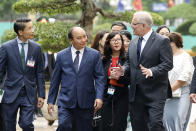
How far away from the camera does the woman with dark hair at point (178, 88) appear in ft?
32.0

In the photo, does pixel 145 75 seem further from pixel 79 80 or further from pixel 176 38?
pixel 176 38

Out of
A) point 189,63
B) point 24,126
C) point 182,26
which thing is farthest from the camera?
point 182,26

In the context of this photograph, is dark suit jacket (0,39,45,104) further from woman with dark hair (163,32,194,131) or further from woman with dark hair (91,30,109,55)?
woman with dark hair (163,32,194,131)

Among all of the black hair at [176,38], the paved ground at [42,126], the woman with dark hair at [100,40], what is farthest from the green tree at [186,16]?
the woman with dark hair at [100,40]

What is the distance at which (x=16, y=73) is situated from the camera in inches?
331

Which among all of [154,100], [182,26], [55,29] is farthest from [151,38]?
[182,26]

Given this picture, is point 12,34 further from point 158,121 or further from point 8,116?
point 158,121

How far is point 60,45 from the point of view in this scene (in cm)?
1295

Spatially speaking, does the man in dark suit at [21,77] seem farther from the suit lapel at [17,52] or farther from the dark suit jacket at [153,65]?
the dark suit jacket at [153,65]

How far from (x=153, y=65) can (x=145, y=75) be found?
0.60 ft

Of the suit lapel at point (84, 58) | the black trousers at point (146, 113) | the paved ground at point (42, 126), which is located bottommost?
the paved ground at point (42, 126)

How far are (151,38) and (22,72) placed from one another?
1957 millimetres

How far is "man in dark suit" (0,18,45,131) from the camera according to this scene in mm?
8414

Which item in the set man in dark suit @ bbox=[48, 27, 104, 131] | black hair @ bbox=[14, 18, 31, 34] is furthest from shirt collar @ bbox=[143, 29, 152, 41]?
black hair @ bbox=[14, 18, 31, 34]
